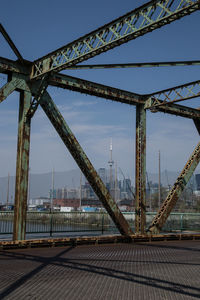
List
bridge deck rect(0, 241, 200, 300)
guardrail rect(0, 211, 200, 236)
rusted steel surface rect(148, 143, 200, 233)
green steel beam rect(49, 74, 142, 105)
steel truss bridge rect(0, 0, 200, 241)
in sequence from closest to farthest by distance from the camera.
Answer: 1. bridge deck rect(0, 241, 200, 300)
2. steel truss bridge rect(0, 0, 200, 241)
3. green steel beam rect(49, 74, 142, 105)
4. rusted steel surface rect(148, 143, 200, 233)
5. guardrail rect(0, 211, 200, 236)

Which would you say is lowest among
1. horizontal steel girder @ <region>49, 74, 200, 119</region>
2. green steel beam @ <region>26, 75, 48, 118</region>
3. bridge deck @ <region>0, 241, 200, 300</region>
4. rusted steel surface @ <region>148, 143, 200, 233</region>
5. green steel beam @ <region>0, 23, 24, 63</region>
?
bridge deck @ <region>0, 241, 200, 300</region>

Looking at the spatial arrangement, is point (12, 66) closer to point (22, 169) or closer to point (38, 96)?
point (38, 96)

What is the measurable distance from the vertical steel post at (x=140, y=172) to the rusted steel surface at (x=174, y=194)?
2.33 ft

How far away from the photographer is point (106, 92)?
15562 millimetres

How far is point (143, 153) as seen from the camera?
54.9 ft

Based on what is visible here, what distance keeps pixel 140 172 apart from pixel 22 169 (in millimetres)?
6482

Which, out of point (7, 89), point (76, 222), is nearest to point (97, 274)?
point (7, 89)

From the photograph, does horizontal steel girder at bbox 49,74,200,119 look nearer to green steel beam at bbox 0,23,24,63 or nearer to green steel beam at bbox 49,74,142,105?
green steel beam at bbox 49,74,142,105

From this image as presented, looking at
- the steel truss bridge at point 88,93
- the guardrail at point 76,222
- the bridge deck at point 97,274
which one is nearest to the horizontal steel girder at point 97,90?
the steel truss bridge at point 88,93

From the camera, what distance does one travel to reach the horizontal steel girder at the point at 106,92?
1414 centimetres

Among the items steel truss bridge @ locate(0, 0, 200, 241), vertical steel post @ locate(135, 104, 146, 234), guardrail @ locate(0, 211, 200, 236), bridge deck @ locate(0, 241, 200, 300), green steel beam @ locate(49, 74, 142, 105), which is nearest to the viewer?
bridge deck @ locate(0, 241, 200, 300)

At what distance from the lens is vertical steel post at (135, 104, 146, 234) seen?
1636 centimetres

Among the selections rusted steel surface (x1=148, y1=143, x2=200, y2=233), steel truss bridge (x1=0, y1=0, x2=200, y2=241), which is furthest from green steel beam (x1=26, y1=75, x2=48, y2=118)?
rusted steel surface (x1=148, y1=143, x2=200, y2=233)

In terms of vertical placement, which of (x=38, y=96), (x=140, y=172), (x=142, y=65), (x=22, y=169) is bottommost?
(x=22, y=169)
